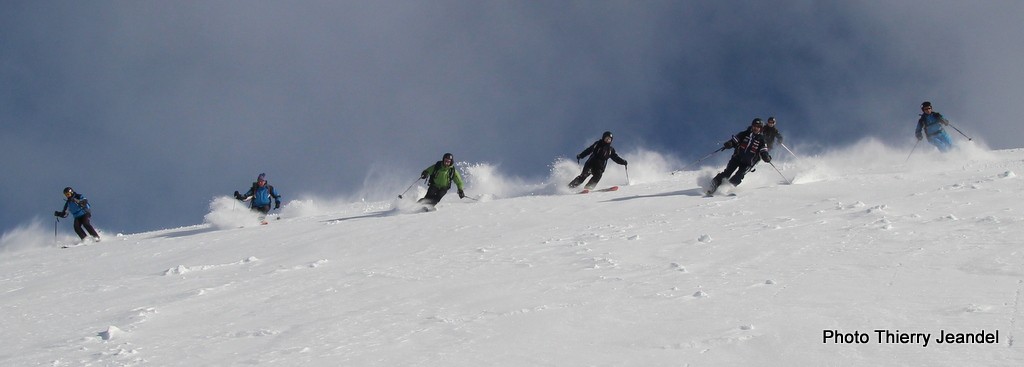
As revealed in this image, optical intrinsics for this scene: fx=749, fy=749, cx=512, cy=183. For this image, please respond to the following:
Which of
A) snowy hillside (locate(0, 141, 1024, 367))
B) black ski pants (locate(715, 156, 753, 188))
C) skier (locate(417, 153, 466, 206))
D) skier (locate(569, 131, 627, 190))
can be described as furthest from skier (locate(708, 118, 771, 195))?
skier (locate(417, 153, 466, 206))

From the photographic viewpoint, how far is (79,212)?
59.6 ft

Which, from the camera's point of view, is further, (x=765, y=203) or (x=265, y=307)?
(x=765, y=203)

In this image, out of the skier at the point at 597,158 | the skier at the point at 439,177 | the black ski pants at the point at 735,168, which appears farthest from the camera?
the skier at the point at 597,158

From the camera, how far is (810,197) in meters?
12.2

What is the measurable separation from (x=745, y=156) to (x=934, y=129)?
6.58m

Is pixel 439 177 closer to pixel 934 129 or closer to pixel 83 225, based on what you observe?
pixel 83 225

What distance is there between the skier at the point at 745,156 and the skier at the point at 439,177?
5.72 metres

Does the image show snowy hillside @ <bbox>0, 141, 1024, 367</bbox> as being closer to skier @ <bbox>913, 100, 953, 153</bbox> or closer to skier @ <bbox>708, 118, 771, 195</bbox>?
skier @ <bbox>708, 118, 771, 195</bbox>

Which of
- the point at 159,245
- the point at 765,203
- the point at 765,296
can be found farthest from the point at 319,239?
the point at 765,296

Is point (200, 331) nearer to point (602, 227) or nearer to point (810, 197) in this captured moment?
point (602, 227)

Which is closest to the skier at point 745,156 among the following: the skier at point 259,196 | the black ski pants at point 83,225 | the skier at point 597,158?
the skier at point 597,158

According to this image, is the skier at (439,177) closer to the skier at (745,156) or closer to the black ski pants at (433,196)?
the black ski pants at (433,196)

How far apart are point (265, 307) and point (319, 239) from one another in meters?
5.37

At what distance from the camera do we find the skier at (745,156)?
1438 cm
